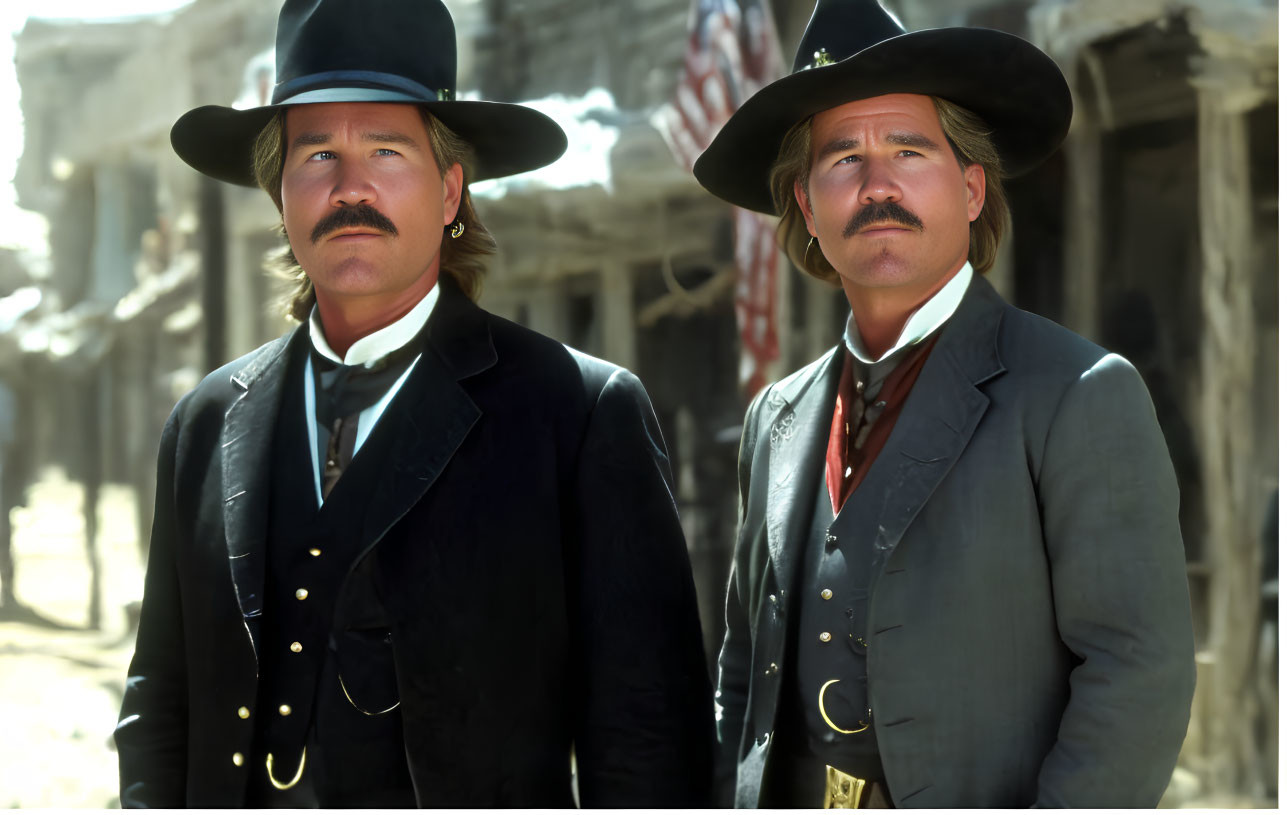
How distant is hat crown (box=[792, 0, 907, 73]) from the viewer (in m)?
2.41

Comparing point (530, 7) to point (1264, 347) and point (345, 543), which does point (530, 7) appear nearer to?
point (1264, 347)

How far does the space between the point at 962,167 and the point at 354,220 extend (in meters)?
1.23

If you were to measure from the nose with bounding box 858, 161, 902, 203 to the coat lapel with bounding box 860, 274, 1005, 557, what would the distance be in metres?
0.26

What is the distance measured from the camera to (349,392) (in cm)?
242

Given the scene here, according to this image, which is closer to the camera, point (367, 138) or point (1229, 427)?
point (367, 138)

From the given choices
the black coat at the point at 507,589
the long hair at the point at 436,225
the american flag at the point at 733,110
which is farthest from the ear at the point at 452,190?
the american flag at the point at 733,110

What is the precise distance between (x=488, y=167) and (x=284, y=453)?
0.84 metres

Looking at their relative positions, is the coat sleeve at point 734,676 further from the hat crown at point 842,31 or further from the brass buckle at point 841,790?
the hat crown at point 842,31

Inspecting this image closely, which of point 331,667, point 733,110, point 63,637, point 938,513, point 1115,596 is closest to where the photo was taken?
point 1115,596

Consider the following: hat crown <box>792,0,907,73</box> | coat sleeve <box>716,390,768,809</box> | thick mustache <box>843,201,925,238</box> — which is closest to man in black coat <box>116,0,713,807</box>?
coat sleeve <box>716,390,768,809</box>

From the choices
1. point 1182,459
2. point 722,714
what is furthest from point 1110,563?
point 1182,459

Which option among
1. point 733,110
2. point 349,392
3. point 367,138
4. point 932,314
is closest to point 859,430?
point 932,314

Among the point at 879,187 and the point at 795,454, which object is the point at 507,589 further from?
the point at 879,187

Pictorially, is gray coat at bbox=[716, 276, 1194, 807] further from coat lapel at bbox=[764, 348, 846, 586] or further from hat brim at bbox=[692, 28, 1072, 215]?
hat brim at bbox=[692, 28, 1072, 215]
